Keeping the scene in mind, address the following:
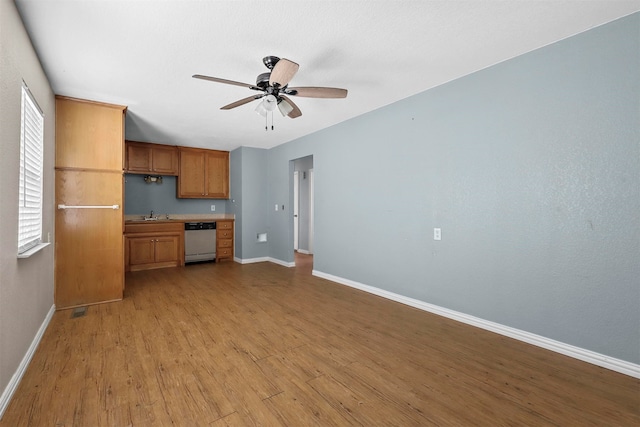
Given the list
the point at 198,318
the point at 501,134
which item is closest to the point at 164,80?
→ the point at 198,318

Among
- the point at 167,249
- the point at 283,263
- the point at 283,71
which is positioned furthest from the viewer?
the point at 283,263

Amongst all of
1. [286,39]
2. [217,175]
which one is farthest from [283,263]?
[286,39]

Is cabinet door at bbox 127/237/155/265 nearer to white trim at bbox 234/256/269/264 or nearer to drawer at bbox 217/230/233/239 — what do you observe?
drawer at bbox 217/230/233/239

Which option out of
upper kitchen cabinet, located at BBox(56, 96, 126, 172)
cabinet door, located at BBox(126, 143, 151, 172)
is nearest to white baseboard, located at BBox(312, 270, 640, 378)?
upper kitchen cabinet, located at BBox(56, 96, 126, 172)

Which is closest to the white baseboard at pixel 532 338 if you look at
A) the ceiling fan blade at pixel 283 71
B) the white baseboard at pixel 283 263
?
the white baseboard at pixel 283 263

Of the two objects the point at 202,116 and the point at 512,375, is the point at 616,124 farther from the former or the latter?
the point at 202,116

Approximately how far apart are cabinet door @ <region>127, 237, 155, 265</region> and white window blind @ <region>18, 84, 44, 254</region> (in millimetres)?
2669

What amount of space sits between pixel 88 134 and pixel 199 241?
2902mm

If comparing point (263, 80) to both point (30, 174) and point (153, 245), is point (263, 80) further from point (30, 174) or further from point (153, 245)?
point (153, 245)

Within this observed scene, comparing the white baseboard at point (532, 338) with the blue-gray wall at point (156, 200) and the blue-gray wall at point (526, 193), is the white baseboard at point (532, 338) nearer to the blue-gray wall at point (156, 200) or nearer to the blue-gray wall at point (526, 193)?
the blue-gray wall at point (526, 193)

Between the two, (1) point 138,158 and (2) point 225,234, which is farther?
(2) point 225,234

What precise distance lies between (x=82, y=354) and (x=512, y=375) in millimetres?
3098

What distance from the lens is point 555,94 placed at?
7.45 ft

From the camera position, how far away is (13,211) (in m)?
1.86
